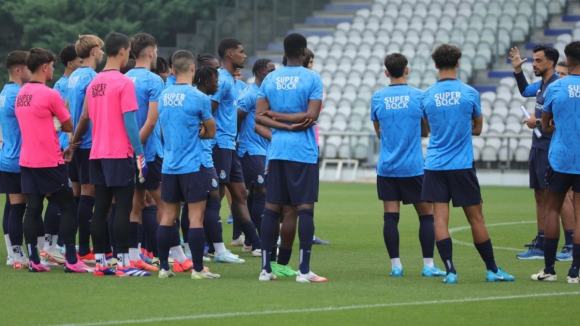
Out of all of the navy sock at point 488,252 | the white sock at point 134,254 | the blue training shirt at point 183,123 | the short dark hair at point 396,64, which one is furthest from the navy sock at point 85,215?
the navy sock at point 488,252

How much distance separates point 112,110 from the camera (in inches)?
381

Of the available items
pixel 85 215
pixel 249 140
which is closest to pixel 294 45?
pixel 85 215

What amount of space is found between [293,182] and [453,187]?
4.90 feet

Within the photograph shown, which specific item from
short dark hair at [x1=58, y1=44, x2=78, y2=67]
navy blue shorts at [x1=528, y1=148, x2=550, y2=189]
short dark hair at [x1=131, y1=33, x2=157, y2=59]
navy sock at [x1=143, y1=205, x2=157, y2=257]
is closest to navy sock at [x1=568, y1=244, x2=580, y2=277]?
navy blue shorts at [x1=528, y1=148, x2=550, y2=189]

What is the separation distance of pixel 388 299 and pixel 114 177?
9.82 feet

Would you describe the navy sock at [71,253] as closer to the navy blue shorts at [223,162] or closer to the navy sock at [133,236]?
the navy sock at [133,236]

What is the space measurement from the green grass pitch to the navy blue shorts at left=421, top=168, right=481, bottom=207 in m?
0.77

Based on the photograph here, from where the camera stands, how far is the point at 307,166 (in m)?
9.37

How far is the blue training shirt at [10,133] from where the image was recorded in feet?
34.6

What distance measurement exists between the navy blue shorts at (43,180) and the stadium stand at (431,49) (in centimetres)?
1784

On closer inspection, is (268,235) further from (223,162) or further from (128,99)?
(223,162)

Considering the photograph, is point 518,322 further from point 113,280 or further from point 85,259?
point 85,259

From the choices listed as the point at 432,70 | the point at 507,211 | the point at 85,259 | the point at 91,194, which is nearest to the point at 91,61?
the point at 91,194

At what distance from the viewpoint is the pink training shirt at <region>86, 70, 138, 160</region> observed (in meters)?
9.63
